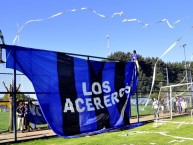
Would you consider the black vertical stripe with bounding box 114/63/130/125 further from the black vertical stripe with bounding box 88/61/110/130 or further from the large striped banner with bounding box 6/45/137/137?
the black vertical stripe with bounding box 88/61/110/130

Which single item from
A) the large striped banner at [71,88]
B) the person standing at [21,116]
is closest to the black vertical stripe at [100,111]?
the large striped banner at [71,88]

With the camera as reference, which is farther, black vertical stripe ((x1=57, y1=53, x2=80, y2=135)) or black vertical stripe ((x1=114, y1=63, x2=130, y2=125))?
black vertical stripe ((x1=114, y1=63, x2=130, y2=125))

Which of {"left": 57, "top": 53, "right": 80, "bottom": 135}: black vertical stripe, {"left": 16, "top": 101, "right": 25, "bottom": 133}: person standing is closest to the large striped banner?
{"left": 57, "top": 53, "right": 80, "bottom": 135}: black vertical stripe

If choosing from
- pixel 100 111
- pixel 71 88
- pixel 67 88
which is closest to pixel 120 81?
pixel 100 111

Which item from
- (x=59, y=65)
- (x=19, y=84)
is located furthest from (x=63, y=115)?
(x=19, y=84)

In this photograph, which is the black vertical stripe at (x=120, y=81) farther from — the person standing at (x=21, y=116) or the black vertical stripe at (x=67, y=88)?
the person standing at (x=21, y=116)

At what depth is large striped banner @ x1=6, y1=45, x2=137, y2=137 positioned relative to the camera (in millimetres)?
10734

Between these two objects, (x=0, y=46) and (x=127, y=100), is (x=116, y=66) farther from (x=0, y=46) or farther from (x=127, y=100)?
(x=0, y=46)

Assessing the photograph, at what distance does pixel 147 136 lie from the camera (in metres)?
11.6

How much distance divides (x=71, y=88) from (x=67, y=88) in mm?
152

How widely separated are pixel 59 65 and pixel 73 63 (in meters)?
0.54

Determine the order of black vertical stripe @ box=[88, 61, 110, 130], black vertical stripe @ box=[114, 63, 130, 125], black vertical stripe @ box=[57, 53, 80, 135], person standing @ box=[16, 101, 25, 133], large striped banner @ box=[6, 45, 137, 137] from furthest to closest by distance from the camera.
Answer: person standing @ box=[16, 101, 25, 133]
black vertical stripe @ box=[114, 63, 130, 125]
black vertical stripe @ box=[88, 61, 110, 130]
black vertical stripe @ box=[57, 53, 80, 135]
large striped banner @ box=[6, 45, 137, 137]

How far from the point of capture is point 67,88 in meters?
11.3

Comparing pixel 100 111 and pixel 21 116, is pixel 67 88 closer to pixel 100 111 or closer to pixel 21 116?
pixel 100 111
